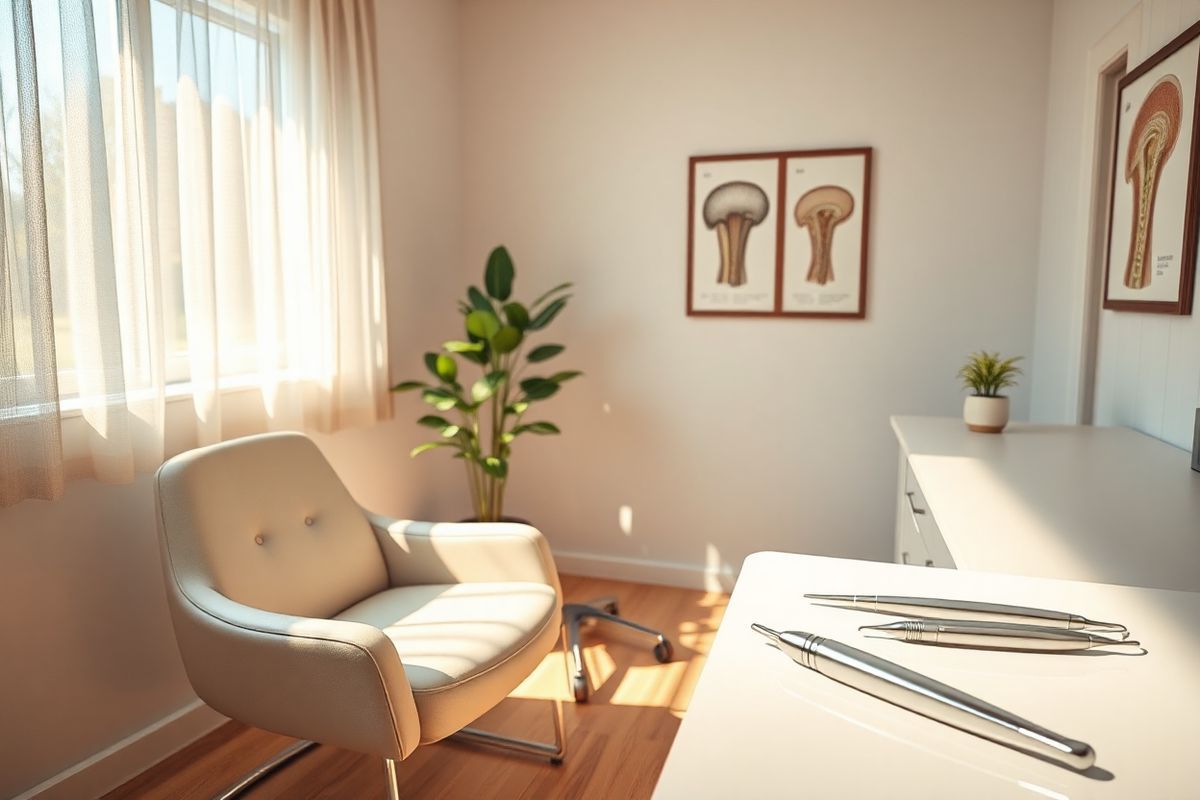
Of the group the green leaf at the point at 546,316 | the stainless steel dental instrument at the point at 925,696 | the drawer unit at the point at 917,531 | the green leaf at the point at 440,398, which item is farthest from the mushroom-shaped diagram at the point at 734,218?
the stainless steel dental instrument at the point at 925,696

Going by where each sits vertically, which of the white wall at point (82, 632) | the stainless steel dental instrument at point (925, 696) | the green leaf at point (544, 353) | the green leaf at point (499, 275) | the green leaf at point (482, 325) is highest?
the green leaf at point (499, 275)

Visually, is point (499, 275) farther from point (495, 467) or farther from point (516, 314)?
point (495, 467)

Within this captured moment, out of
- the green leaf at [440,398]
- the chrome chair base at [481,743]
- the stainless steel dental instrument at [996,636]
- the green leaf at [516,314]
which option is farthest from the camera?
the green leaf at [516,314]

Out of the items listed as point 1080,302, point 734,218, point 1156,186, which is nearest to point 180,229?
point 734,218

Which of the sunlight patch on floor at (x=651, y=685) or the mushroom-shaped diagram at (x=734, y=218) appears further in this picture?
the mushroom-shaped diagram at (x=734, y=218)

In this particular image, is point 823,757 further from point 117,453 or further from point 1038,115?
point 1038,115

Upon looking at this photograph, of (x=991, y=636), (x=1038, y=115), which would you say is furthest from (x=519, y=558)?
(x=1038, y=115)

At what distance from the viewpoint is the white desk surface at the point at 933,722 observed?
1.99 feet

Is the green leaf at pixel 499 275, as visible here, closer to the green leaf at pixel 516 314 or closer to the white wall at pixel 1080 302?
the green leaf at pixel 516 314

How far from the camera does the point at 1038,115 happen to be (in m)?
2.86

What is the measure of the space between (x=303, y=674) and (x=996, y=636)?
124cm

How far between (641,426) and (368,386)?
1173mm

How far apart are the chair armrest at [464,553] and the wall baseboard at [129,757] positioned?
0.65 m

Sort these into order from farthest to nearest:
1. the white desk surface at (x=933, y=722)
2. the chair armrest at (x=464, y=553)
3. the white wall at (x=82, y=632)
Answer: the chair armrest at (x=464, y=553), the white wall at (x=82, y=632), the white desk surface at (x=933, y=722)
